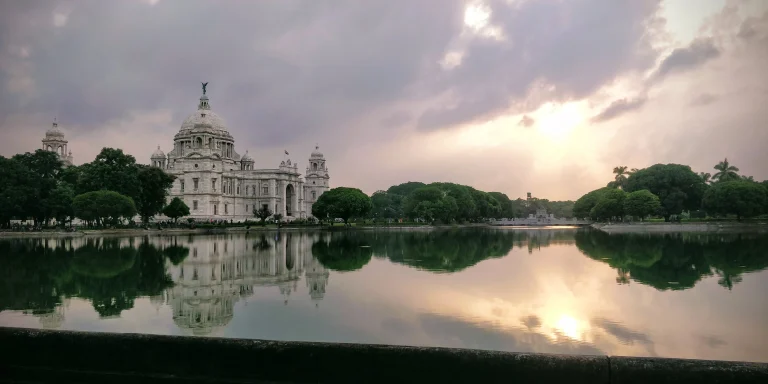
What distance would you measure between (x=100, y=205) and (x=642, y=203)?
63.9 m

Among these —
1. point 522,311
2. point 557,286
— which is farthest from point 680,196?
point 522,311

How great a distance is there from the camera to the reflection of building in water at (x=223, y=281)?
13.2 meters

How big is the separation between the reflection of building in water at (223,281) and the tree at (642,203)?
56.9 meters

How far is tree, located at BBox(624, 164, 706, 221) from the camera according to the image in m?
78.0

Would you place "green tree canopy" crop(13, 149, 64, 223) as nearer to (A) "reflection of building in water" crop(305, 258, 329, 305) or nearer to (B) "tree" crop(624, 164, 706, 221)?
(A) "reflection of building in water" crop(305, 258, 329, 305)

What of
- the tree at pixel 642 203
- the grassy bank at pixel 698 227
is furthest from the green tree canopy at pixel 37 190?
the tree at pixel 642 203

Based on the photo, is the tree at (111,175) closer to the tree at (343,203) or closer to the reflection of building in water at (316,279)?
the tree at (343,203)

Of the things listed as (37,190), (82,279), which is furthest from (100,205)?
(82,279)

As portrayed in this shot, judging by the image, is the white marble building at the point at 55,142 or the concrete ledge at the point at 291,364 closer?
the concrete ledge at the point at 291,364

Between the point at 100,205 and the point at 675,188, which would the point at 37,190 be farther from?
the point at 675,188

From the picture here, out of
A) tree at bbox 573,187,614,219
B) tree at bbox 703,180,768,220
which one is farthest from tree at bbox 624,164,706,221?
tree at bbox 573,187,614,219

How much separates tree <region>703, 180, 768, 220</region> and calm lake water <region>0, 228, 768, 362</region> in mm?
50040

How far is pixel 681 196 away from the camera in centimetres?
7769

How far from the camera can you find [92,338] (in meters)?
8.45
